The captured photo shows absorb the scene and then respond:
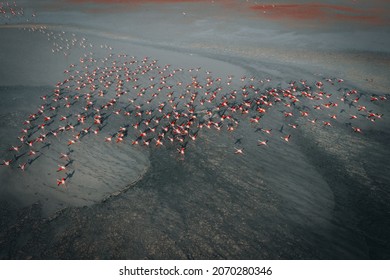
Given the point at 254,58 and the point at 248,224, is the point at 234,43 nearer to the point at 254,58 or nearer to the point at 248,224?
the point at 254,58

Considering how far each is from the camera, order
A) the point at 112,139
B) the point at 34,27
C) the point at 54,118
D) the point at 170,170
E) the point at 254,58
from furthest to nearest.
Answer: the point at 34,27
the point at 254,58
the point at 54,118
the point at 112,139
the point at 170,170

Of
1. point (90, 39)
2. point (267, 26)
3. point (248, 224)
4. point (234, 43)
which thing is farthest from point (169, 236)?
point (267, 26)

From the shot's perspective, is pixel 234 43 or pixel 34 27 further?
pixel 34 27

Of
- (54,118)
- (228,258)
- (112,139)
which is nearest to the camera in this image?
(228,258)

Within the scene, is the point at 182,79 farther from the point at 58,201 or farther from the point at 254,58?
the point at 58,201

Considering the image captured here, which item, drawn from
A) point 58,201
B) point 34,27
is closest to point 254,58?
point 58,201

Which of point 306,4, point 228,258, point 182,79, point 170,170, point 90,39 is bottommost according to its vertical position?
point 228,258

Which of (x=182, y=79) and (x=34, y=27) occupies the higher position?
(x=34, y=27)
